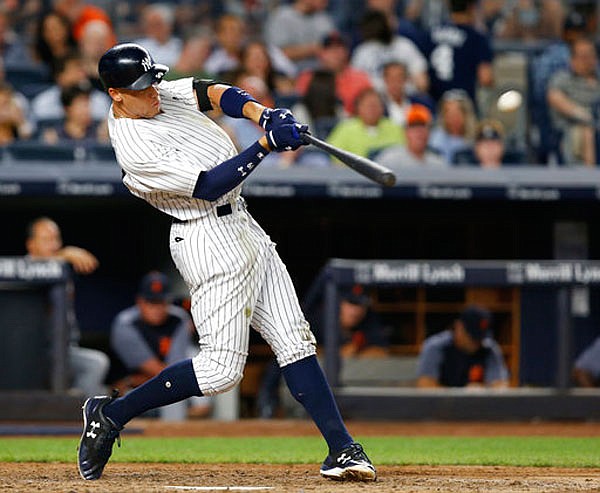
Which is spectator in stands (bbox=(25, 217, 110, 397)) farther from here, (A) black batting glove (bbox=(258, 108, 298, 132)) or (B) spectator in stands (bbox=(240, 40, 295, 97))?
(A) black batting glove (bbox=(258, 108, 298, 132))

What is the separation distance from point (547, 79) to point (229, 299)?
6.12 meters

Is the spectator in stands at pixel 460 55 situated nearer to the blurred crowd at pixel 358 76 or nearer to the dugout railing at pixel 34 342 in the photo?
the blurred crowd at pixel 358 76

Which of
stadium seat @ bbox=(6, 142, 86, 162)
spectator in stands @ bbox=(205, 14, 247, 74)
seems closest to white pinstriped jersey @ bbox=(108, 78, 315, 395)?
stadium seat @ bbox=(6, 142, 86, 162)

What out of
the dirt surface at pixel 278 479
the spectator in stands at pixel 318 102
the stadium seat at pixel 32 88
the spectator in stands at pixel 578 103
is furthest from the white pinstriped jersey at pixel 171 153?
the spectator in stands at pixel 578 103

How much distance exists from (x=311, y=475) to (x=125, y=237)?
15.6 feet

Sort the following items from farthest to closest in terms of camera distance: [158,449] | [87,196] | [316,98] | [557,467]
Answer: [316,98] → [87,196] → [158,449] → [557,467]

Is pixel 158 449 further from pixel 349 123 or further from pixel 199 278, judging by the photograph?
pixel 349 123

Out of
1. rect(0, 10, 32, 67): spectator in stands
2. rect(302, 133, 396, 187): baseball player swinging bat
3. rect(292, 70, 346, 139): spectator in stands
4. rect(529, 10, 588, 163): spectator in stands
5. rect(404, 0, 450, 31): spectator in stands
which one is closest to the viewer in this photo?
rect(302, 133, 396, 187): baseball player swinging bat

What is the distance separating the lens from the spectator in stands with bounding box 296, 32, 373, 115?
994cm

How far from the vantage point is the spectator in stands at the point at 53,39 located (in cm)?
985

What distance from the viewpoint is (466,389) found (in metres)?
7.89

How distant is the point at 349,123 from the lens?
9.22 m

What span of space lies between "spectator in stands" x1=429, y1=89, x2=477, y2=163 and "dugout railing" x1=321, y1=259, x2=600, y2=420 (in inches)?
66.2

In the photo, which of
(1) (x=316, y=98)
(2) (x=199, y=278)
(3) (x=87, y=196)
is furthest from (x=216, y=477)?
(1) (x=316, y=98)
